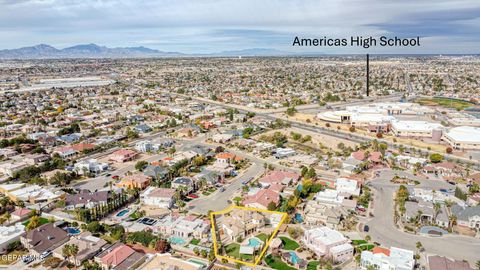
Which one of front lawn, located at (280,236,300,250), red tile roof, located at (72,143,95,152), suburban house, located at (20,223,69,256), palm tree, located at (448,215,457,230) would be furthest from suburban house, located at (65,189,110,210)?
palm tree, located at (448,215,457,230)

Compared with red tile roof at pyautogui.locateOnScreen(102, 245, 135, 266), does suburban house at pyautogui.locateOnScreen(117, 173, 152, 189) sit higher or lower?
higher

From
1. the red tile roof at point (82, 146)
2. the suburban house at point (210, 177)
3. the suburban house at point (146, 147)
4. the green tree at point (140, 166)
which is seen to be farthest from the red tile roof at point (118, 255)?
the red tile roof at point (82, 146)

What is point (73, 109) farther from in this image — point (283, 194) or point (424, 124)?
point (424, 124)

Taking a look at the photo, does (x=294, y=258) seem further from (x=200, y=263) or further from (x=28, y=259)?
(x=28, y=259)

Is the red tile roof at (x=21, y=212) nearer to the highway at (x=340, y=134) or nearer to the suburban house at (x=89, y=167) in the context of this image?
the suburban house at (x=89, y=167)

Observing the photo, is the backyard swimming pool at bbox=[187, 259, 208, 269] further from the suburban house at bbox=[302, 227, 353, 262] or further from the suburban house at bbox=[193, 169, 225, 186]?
the suburban house at bbox=[193, 169, 225, 186]

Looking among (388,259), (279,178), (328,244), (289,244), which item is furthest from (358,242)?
(279,178)

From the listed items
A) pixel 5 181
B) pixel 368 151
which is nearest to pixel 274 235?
pixel 368 151
